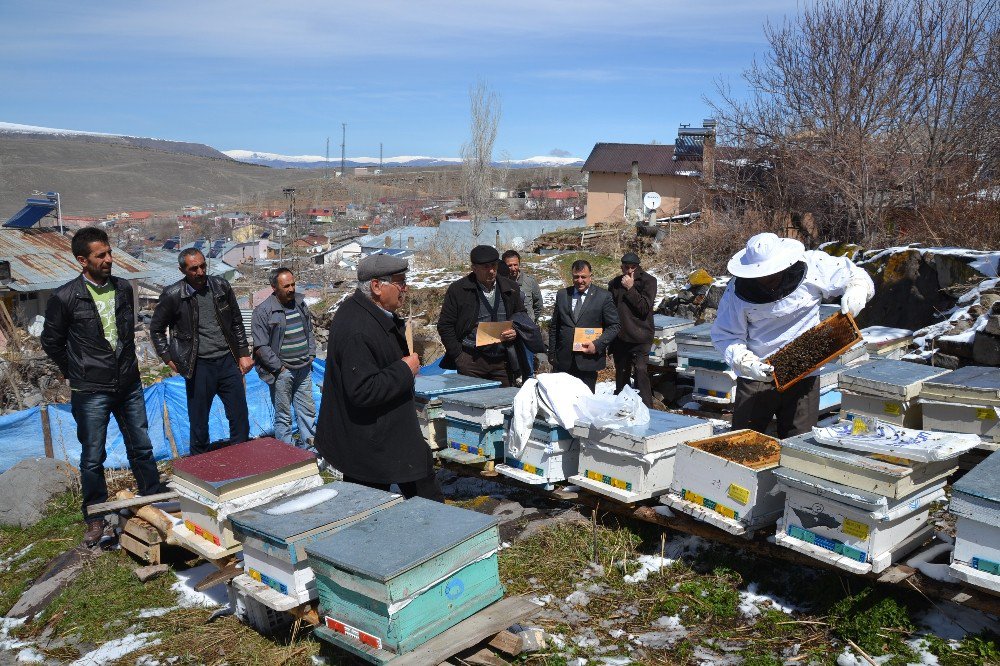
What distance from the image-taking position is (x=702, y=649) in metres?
3.93

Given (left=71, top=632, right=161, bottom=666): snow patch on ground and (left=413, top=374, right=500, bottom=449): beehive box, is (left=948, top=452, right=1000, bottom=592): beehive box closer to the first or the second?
(left=413, top=374, right=500, bottom=449): beehive box

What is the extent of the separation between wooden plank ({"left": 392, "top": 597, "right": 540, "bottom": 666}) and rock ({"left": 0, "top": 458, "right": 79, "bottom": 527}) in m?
5.62

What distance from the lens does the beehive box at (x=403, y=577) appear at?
321 cm

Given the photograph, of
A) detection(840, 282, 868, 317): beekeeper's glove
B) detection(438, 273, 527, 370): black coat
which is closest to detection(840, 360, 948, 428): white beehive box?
detection(840, 282, 868, 317): beekeeper's glove

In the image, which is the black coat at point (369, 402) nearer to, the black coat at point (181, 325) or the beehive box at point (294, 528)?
the beehive box at point (294, 528)

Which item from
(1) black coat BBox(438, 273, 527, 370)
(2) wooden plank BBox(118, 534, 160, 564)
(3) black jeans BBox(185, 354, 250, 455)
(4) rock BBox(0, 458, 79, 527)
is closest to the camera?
(2) wooden plank BBox(118, 534, 160, 564)

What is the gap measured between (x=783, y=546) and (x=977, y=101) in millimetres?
14338

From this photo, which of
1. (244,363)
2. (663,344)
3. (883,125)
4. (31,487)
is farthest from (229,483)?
(883,125)

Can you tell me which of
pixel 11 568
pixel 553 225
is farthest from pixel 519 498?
pixel 553 225

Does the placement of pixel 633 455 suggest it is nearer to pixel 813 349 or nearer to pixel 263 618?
pixel 813 349

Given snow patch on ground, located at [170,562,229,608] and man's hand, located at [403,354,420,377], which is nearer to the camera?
man's hand, located at [403,354,420,377]

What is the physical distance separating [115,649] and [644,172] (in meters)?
34.7

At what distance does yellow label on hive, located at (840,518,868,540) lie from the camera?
3641 millimetres

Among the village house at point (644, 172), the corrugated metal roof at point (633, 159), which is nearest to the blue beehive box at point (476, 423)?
the village house at point (644, 172)
